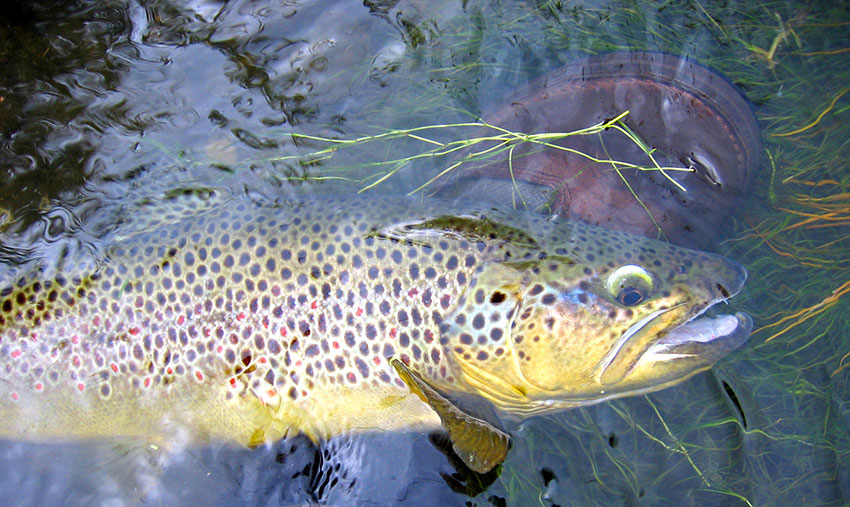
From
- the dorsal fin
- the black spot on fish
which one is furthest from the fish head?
the black spot on fish

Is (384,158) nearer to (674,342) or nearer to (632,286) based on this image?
(632,286)

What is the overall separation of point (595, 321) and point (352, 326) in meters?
1.16

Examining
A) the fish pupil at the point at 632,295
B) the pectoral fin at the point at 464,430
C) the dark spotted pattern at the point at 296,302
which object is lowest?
the pectoral fin at the point at 464,430

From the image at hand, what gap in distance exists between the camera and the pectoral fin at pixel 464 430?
2.53m

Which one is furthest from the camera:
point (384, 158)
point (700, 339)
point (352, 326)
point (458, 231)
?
point (384, 158)

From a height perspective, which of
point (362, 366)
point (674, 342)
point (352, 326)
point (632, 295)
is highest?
point (632, 295)

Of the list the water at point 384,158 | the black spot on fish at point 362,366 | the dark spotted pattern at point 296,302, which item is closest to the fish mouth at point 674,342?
the dark spotted pattern at point 296,302

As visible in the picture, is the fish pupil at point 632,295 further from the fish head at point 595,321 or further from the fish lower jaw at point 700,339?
the fish lower jaw at point 700,339

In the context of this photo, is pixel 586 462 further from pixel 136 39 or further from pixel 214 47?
pixel 136 39

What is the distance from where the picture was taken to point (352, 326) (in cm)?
263

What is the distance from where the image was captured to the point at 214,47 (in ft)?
12.4

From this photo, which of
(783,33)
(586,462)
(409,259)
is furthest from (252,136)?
(783,33)

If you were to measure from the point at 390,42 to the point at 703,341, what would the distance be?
2850 millimetres

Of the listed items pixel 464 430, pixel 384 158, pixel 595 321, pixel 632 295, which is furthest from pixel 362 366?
pixel 384 158
